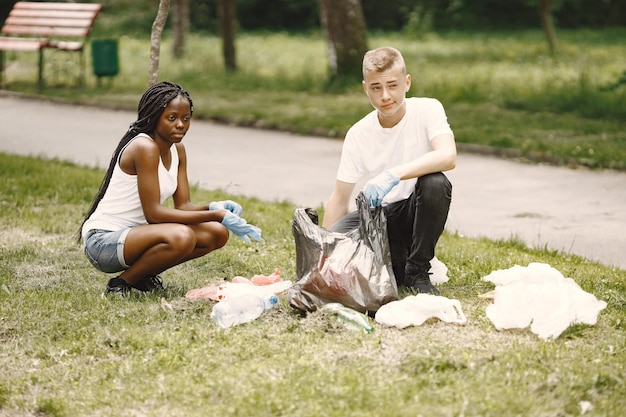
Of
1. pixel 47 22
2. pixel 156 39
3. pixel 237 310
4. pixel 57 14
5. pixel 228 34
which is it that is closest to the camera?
pixel 237 310

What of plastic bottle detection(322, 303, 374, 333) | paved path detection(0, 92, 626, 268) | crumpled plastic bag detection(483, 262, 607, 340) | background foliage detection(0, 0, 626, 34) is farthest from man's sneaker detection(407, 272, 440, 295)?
background foliage detection(0, 0, 626, 34)

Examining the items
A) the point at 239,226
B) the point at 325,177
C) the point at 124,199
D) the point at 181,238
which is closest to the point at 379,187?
the point at 239,226

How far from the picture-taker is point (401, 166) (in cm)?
493

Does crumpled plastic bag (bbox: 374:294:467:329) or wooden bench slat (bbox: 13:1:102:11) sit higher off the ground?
wooden bench slat (bbox: 13:1:102:11)

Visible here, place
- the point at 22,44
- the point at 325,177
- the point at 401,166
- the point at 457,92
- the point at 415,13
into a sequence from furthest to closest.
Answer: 1. the point at 415,13
2. the point at 22,44
3. the point at 457,92
4. the point at 325,177
5. the point at 401,166

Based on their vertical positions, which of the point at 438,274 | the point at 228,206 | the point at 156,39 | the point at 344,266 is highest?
the point at 156,39

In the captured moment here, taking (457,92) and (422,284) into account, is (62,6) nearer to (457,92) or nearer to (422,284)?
(457,92)

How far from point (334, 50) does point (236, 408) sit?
11457 millimetres

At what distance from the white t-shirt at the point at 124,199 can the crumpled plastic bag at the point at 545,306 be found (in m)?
1.73

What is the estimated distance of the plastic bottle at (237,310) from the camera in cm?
466

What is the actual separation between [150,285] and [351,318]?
4.20 feet

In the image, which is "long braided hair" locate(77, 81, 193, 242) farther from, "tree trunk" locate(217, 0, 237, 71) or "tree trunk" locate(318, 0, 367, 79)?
"tree trunk" locate(217, 0, 237, 71)

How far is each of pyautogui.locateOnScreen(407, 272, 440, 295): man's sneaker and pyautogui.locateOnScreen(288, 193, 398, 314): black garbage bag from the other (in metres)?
0.33

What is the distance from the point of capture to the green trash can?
15.4 metres
